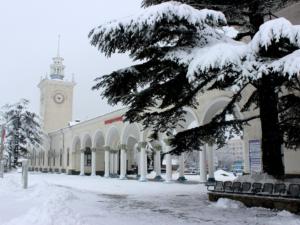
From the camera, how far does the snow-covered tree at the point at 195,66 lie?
8273mm

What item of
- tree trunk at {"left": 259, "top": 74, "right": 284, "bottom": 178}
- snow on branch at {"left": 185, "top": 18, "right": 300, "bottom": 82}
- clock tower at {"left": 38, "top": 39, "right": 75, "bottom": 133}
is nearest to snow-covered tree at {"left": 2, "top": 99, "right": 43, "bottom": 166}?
clock tower at {"left": 38, "top": 39, "right": 75, "bottom": 133}

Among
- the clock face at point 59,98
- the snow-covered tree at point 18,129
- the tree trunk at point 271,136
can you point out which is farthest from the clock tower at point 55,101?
the tree trunk at point 271,136

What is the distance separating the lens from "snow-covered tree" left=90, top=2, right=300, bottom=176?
27.1 ft

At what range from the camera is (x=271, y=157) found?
36.4 ft

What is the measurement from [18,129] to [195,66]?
126 feet

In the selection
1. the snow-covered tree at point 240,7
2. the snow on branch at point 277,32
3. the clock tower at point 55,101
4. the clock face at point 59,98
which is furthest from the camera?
the clock face at point 59,98

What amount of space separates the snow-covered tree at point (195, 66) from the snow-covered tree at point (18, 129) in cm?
3296

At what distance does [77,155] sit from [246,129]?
1192 inches

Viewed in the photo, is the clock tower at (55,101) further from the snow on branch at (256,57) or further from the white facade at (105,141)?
the snow on branch at (256,57)

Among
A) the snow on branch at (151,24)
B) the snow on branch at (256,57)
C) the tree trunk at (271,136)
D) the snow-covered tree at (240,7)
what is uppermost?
the snow-covered tree at (240,7)

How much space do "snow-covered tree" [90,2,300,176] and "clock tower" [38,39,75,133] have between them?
5117 cm

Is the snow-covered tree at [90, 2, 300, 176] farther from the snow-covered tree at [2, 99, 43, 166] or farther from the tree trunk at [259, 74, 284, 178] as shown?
the snow-covered tree at [2, 99, 43, 166]

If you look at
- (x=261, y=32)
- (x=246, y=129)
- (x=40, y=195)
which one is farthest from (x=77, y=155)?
(x=261, y=32)

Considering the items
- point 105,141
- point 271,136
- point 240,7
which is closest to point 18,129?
point 105,141
